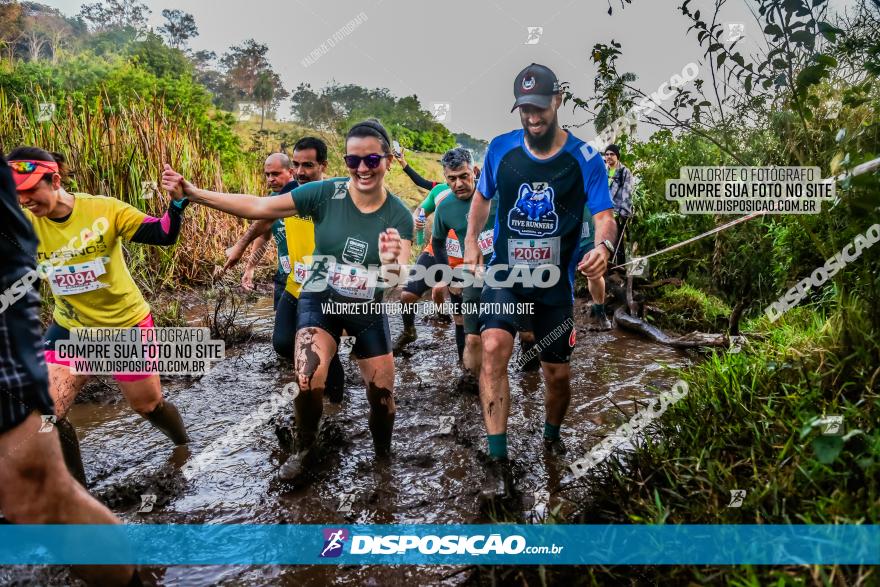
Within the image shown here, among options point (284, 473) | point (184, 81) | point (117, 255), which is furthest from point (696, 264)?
point (184, 81)

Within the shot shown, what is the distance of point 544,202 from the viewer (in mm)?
3627

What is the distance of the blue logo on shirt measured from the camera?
362 cm

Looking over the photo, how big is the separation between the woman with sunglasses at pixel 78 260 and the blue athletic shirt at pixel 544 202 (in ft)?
6.83

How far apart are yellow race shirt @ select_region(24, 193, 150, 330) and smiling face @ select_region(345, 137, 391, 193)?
1.44 meters

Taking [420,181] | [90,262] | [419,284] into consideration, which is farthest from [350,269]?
[420,181]

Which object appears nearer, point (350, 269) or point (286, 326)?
point (350, 269)

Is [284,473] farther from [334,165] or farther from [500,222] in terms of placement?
[334,165]

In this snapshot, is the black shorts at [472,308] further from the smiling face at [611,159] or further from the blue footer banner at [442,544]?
the smiling face at [611,159]

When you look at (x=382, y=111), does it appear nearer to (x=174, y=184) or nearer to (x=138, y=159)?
(x=138, y=159)

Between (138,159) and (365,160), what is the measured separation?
268 inches

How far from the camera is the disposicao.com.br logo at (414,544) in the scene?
2619 millimetres

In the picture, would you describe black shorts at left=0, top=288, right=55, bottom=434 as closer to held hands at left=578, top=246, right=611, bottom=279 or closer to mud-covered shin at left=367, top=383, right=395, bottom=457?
mud-covered shin at left=367, top=383, right=395, bottom=457

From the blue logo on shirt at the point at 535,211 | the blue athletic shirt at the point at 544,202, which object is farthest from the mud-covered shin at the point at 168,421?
the blue logo on shirt at the point at 535,211

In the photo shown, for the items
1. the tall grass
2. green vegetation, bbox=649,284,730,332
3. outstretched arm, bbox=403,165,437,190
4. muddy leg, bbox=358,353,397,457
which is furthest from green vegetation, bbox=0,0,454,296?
green vegetation, bbox=649,284,730,332
